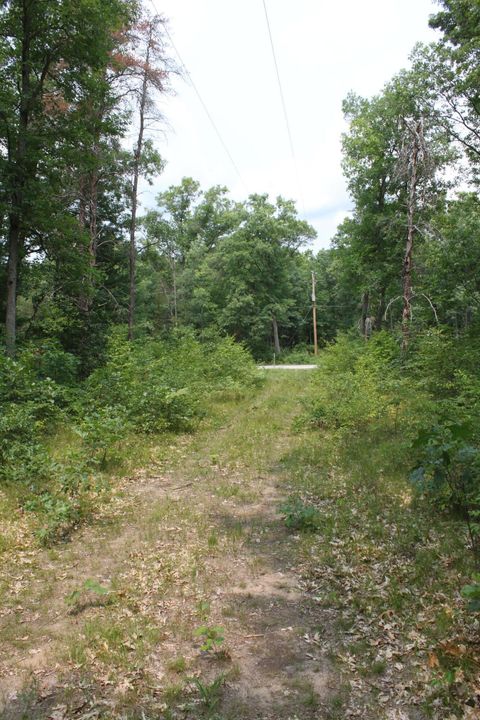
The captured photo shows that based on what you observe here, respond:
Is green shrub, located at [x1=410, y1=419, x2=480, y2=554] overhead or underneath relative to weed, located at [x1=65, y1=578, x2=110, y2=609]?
overhead

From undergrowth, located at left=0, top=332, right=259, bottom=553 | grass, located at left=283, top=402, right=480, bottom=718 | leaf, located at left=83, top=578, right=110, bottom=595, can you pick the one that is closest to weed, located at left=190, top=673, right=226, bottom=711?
grass, located at left=283, top=402, right=480, bottom=718

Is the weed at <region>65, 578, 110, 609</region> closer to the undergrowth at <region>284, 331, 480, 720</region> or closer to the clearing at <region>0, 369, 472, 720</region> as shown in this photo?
the clearing at <region>0, 369, 472, 720</region>

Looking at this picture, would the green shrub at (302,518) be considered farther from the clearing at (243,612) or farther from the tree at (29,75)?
the tree at (29,75)

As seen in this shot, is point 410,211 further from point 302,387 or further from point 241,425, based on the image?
point 241,425

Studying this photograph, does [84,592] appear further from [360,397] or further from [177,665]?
[360,397]

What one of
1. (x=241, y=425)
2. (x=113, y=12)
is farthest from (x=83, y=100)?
(x=241, y=425)

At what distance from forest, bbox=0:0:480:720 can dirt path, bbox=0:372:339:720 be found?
0.07 ft

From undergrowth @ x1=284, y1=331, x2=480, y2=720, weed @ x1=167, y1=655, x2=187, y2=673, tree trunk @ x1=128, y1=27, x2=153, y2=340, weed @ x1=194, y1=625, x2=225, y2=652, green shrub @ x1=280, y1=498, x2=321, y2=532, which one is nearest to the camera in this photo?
undergrowth @ x1=284, y1=331, x2=480, y2=720

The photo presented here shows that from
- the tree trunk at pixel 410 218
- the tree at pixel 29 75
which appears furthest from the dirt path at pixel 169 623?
the tree trunk at pixel 410 218

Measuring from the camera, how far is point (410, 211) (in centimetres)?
1340

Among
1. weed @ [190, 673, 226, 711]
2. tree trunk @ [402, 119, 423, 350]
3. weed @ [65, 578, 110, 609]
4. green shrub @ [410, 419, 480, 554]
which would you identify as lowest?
weed @ [190, 673, 226, 711]

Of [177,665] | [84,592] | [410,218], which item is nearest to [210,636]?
[177,665]

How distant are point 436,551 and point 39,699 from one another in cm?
355

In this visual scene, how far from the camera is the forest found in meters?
2.98
